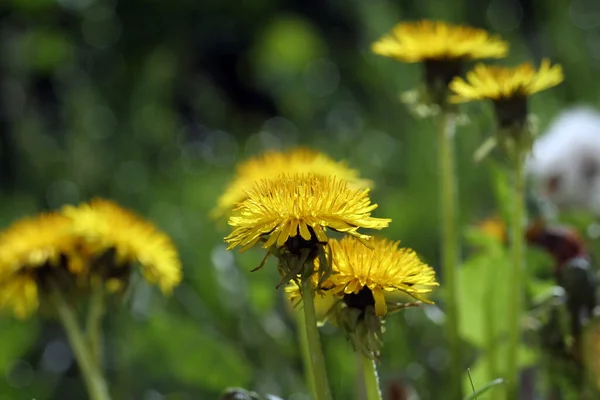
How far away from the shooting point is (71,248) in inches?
15.1

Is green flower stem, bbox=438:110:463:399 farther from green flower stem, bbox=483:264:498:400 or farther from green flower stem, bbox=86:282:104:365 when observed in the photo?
green flower stem, bbox=86:282:104:365

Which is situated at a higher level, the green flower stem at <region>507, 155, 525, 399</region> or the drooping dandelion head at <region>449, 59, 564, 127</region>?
the drooping dandelion head at <region>449, 59, 564, 127</region>

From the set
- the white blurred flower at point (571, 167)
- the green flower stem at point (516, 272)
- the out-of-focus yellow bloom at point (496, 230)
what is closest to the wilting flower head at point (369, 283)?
the green flower stem at point (516, 272)

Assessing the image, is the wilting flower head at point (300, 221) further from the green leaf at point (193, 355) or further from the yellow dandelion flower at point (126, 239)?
the green leaf at point (193, 355)

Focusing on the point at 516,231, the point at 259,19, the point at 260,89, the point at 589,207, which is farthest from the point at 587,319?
the point at 259,19

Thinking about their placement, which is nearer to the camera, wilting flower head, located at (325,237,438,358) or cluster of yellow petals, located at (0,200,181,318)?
wilting flower head, located at (325,237,438,358)

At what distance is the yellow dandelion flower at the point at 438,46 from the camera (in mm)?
369

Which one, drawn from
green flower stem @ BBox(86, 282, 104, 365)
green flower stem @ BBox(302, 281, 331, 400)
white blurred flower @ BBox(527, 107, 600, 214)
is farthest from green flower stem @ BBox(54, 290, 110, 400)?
white blurred flower @ BBox(527, 107, 600, 214)

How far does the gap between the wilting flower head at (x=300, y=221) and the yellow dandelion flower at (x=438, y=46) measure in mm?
125

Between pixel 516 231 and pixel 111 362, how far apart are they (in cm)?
34

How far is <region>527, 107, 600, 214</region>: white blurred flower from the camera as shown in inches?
27.1

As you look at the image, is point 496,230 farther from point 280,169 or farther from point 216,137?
point 216,137

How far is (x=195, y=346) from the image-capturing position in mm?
515

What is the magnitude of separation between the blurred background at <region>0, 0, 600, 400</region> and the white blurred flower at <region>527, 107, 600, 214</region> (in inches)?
1.7
